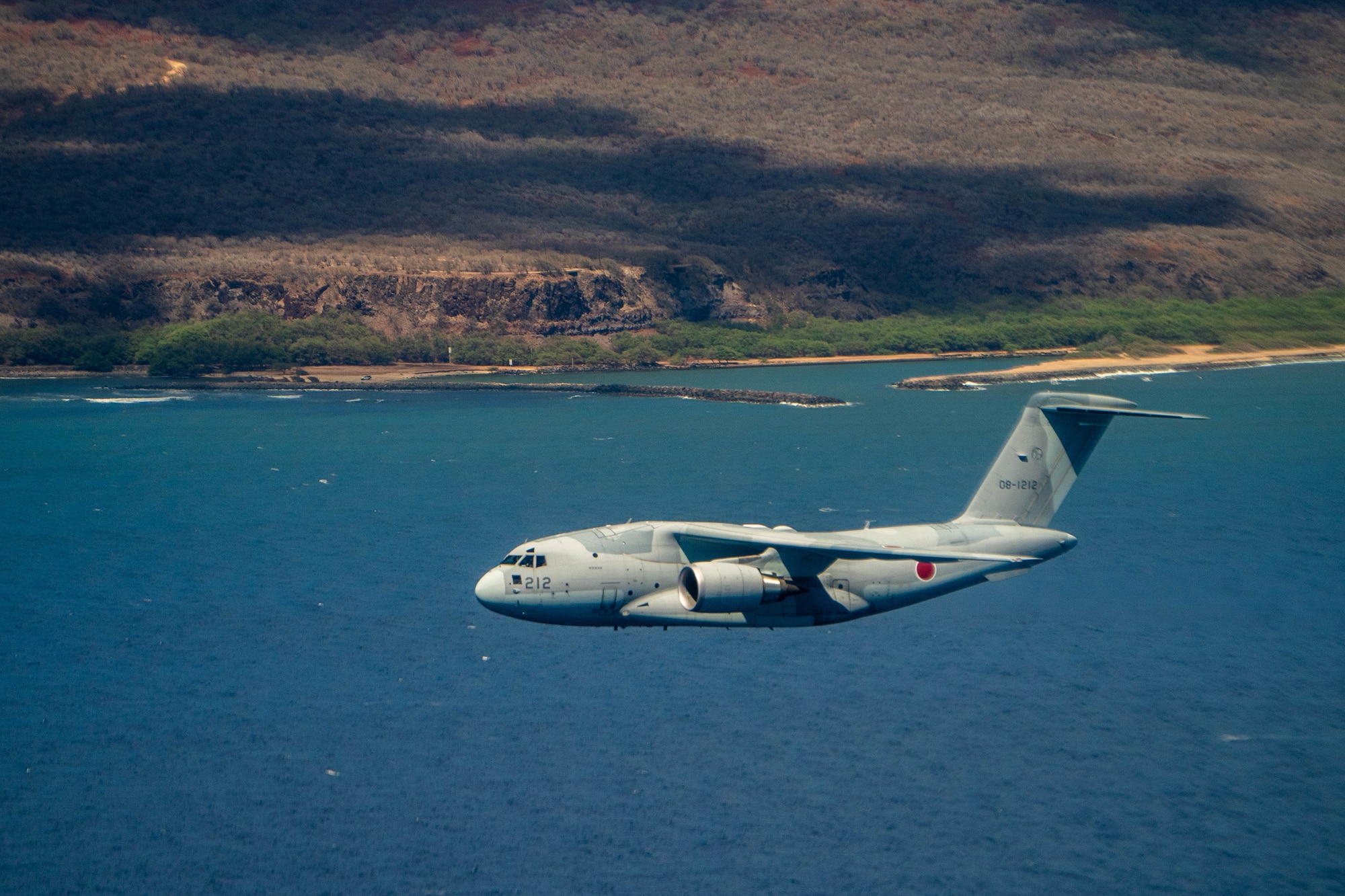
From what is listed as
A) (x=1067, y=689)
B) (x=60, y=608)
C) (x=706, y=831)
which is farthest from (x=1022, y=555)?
(x=60, y=608)

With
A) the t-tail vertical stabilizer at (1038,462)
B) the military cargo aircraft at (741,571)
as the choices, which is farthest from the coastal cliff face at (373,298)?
the military cargo aircraft at (741,571)

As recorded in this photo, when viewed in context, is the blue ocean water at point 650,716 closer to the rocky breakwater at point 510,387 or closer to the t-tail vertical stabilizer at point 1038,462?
the t-tail vertical stabilizer at point 1038,462

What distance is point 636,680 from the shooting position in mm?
35906

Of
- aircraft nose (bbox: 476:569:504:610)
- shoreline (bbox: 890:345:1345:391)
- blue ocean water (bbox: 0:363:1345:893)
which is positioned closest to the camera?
blue ocean water (bbox: 0:363:1345:893)

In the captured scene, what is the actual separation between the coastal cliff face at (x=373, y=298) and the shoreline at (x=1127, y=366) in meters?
44.7

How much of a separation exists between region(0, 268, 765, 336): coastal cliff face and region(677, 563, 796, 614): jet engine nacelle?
409 feet

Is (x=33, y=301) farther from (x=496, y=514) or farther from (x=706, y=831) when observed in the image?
(x=706, y=831)

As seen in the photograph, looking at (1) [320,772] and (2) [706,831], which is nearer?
(2) [706,831]

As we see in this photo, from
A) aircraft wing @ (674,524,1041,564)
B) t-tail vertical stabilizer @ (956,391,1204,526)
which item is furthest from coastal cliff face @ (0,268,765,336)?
aircraft wing @ (674,524,1041,564)

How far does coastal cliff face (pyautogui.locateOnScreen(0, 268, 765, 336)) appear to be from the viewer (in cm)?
15112

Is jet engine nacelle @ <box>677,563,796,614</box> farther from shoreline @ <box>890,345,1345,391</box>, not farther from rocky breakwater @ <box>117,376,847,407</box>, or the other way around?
shoreline @ <box>890,345,1345,391</box>

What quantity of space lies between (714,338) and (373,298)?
4238 centimetres

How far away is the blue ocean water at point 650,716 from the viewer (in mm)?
27000

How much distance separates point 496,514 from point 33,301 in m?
113
